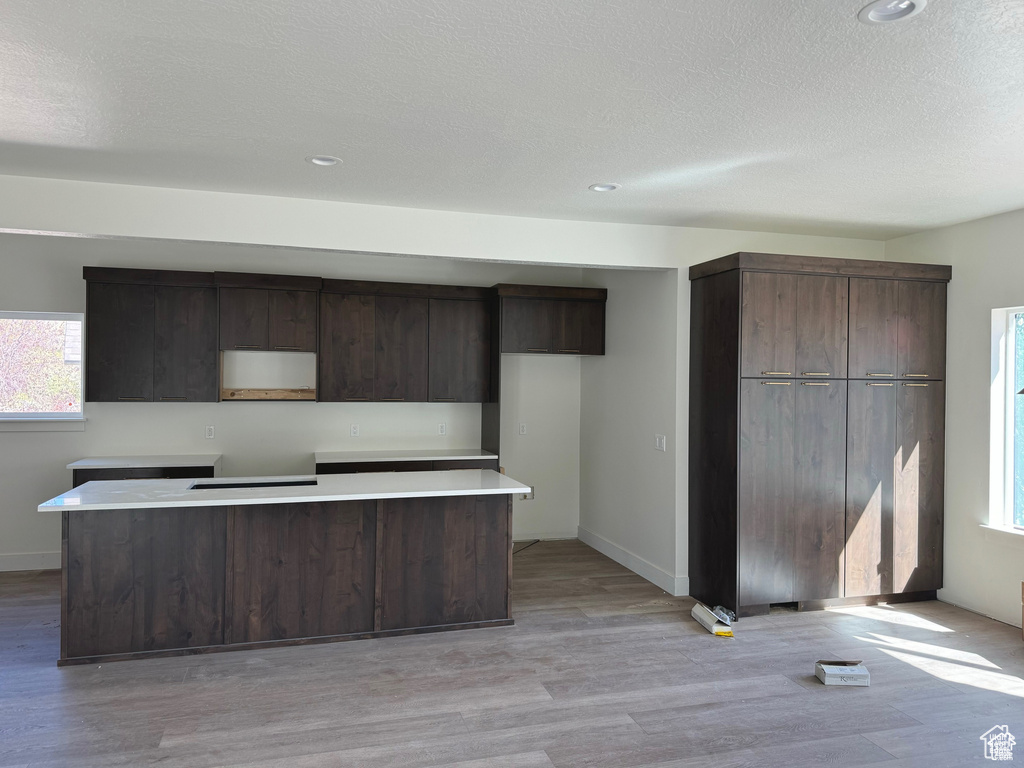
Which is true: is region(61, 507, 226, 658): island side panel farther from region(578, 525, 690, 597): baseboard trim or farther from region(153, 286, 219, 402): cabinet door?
region(578, 525, 690, 597): baseboard trim

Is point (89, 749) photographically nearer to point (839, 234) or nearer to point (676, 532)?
point (676, 532)

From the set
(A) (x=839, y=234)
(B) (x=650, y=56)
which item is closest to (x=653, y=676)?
(B) (x=650, y=56)

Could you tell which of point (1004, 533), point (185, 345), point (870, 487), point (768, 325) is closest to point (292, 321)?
point (185, 345)

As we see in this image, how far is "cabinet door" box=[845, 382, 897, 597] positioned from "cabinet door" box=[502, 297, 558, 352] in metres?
2.39

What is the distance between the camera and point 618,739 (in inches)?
110

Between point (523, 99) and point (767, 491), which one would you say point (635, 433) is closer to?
point (767, 491)

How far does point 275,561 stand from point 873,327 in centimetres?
392

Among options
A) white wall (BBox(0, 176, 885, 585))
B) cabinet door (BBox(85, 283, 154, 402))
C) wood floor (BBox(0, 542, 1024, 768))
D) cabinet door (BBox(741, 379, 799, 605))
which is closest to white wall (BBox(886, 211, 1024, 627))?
wood floor (BBox(0, 542, 1024, 768))

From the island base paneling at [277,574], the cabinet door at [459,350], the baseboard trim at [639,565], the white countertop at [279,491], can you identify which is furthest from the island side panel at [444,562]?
the cabinet door at [459,350]

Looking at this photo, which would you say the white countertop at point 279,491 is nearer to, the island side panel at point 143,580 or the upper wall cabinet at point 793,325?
the island side panel at point 143,580

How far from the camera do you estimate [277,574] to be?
375 centimetres

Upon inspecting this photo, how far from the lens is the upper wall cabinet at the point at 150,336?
16.5ft

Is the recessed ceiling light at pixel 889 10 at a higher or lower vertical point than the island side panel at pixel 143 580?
higher

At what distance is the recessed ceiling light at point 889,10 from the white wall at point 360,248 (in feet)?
8.73
